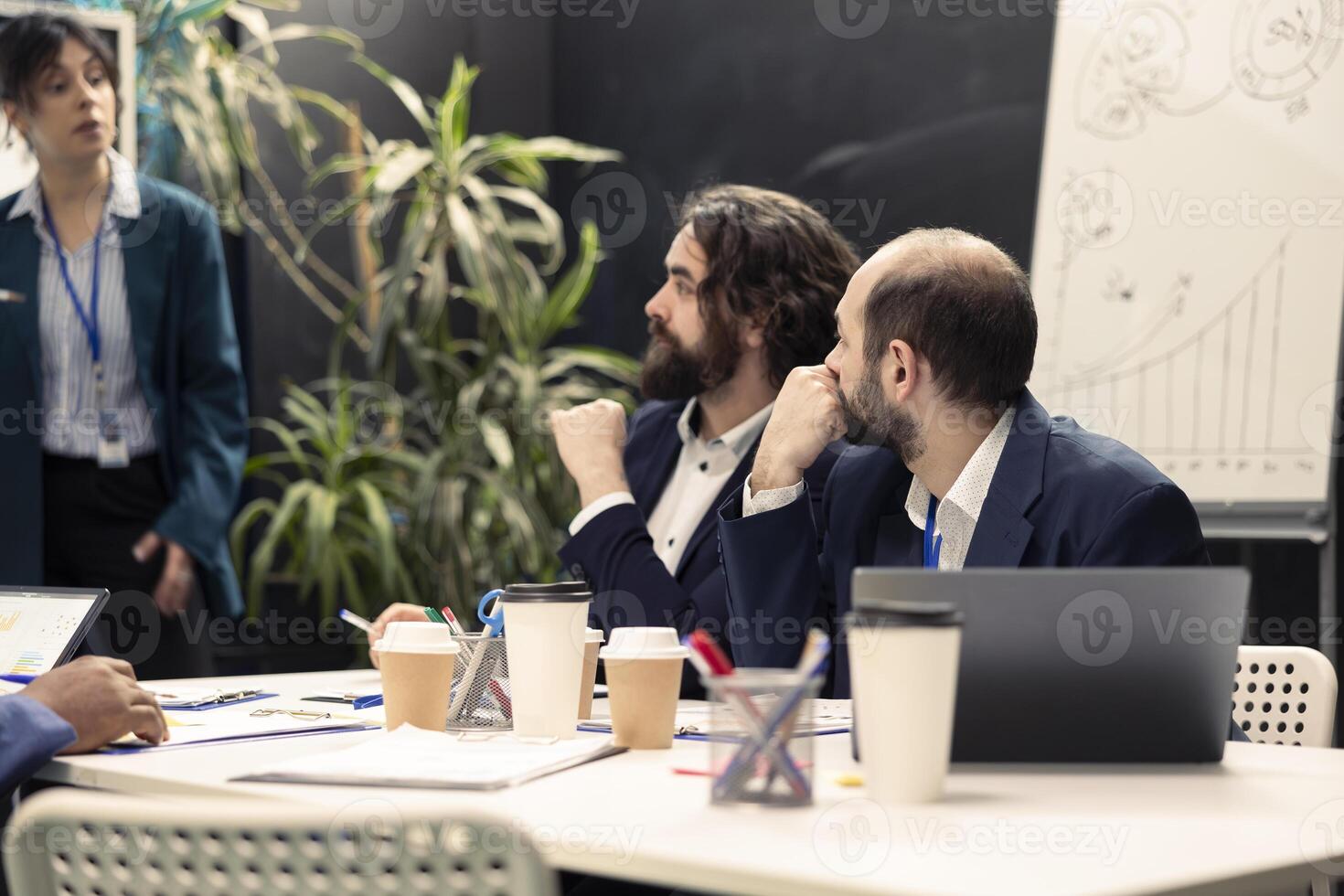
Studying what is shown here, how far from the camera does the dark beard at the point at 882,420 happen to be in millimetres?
1967

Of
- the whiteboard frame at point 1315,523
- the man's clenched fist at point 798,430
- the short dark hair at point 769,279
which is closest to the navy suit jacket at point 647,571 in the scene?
the man's clenched fist at point 798,430

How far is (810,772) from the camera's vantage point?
1159mm

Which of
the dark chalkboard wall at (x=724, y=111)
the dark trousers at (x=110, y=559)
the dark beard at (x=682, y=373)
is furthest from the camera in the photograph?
the dark chalkboard wall at (x=724, y=111)

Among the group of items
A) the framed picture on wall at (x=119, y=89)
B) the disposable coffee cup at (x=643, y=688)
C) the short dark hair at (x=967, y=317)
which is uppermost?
the framed picture on wall at (x=119, y=89)

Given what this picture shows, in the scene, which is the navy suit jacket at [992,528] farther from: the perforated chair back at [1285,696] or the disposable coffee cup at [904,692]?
the disposable coffee cup at [904,692]

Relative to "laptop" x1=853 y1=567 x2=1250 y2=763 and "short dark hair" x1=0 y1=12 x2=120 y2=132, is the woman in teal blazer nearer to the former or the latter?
"short dark hair" x1=0 y1=12 x2=120 y2=132

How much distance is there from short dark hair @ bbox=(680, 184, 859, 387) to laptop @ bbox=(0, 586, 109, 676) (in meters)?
1.27

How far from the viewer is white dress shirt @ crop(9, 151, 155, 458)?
3.03 metres

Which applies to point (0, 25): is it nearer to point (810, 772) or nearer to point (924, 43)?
point (924, 43)

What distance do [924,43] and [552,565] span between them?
1.78m

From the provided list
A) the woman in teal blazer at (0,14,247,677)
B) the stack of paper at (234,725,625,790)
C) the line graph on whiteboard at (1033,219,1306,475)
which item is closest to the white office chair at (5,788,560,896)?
the stack of paper at (234,725,625,790)

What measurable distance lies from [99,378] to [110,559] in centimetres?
39

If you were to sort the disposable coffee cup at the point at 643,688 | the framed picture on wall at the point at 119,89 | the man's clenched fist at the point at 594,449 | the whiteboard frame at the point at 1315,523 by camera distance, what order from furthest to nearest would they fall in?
the framed picture on wall at the point at 119,89 → the whiteboard frame at the point at 1315,523 → the man's clenched fist at the point at 594,449 → the disposable coffee cup at the point at 643,688

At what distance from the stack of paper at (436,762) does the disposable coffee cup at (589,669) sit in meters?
0.19
